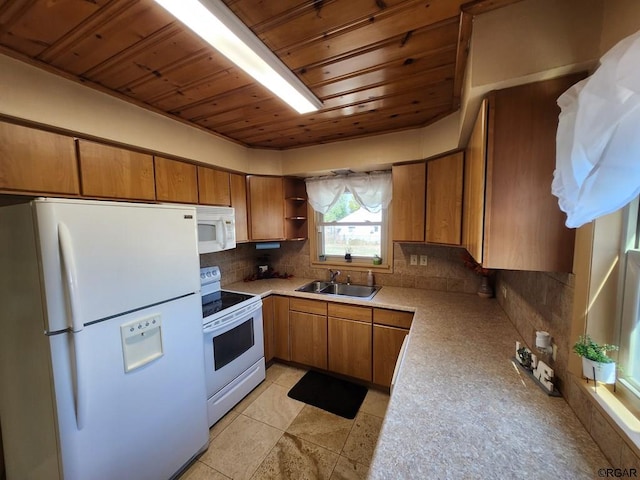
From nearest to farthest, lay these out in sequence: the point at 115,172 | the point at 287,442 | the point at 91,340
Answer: the point at 91,340
the point at 115,172
the point at 287,442

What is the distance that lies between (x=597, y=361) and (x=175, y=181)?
2485 mm

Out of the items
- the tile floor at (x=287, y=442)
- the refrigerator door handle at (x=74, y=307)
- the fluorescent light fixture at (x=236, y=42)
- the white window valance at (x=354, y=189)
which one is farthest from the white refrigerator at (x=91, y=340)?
the white window valance at (x=354, y=189)

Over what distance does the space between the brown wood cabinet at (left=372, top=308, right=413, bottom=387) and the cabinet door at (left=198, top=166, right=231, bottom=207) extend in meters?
1.76

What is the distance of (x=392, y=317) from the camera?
204 cm

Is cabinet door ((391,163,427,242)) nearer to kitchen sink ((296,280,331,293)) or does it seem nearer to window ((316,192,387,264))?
window ((316,192,387,264))

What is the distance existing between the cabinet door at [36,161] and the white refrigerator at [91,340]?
0.22m

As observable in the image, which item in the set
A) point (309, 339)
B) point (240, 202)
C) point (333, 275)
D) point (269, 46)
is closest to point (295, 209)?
point (240, 202)

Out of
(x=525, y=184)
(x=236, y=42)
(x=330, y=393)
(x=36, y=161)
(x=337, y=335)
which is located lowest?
(x=330, y=393)

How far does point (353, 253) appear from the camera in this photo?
2826mm

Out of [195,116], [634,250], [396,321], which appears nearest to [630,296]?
[634,250]

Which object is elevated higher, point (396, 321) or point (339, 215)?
point (339, 215)

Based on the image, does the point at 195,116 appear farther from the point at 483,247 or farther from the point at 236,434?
the point at 236,434

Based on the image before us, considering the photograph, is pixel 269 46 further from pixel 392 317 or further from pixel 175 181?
pixel 392 317

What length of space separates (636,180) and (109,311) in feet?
6.32
